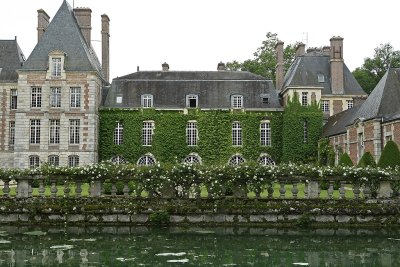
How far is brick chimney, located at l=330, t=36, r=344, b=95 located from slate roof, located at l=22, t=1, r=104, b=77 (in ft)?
52.3

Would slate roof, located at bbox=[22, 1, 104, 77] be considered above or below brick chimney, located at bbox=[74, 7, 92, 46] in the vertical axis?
below

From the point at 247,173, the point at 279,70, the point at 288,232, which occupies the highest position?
the point at 279,70

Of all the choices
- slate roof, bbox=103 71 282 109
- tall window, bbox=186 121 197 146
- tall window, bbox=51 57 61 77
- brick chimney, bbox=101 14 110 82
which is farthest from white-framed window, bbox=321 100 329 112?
tall window, bbox=51 57 61 77

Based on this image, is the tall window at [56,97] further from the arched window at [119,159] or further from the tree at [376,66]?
the tree at [376,66]

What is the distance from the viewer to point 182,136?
2986 cm

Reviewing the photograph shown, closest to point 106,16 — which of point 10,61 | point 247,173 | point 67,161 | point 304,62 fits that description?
point 10,61

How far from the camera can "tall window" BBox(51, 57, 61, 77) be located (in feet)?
95.2

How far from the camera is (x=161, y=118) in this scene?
98.1 feet

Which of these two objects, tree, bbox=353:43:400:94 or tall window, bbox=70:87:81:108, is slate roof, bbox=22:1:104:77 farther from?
tree, bbox=353:43:400:94

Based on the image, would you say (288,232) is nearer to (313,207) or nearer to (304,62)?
(313,207)

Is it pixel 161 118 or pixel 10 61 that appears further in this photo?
pixel 10 61

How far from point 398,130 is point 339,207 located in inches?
422

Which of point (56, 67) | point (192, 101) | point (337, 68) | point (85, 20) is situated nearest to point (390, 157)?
point (192, 101)

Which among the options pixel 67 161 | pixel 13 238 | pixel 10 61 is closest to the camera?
pixel 13 238
